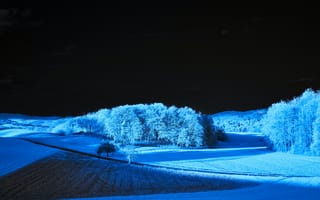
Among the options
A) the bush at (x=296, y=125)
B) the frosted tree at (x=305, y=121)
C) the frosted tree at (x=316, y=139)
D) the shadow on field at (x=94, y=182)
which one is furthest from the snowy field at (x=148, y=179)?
the frosted tree at (x=305, y=121)

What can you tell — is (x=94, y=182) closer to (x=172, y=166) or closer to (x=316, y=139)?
(x=172, y=166)

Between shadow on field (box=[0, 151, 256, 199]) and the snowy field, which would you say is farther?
shadow on field (box=[0, 151, 256, 199])

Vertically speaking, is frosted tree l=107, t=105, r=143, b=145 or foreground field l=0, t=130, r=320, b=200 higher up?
frosted tree l=107, t=105, r=143, b=145

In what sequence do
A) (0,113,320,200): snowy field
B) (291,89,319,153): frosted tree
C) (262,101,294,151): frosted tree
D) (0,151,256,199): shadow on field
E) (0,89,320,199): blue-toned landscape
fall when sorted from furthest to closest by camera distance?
(262,101,294,151): frosted tree → (291,89,319,153): frosted tree → (0,89,320,199): blue-toned landscape → (0,151,256,199): shadow on field → (0,113,320,200): snowy field

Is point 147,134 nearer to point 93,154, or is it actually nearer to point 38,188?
point 93,154

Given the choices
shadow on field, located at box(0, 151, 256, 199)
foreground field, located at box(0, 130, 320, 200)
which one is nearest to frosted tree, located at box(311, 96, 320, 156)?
foreground field, located at box(0, 130, 320, 200)

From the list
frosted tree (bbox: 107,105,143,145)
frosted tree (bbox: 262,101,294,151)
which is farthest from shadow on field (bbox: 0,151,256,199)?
frosted tree (bbox: 107,105,143,145)

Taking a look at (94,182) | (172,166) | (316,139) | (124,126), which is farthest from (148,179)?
(124,126)

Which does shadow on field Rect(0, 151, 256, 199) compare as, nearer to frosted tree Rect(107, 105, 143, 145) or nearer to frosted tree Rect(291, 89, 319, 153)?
frosted tree Rect(291, 89, 319, 153)

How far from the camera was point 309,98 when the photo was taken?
75.7 metres

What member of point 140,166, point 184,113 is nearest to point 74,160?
point 140,166

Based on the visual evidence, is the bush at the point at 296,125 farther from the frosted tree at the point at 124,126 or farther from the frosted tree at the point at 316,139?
the frosted tree at the point at 124,126

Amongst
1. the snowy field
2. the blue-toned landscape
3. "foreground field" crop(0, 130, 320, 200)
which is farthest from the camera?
the blue-toned landscape

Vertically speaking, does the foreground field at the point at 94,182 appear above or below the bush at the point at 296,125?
below
